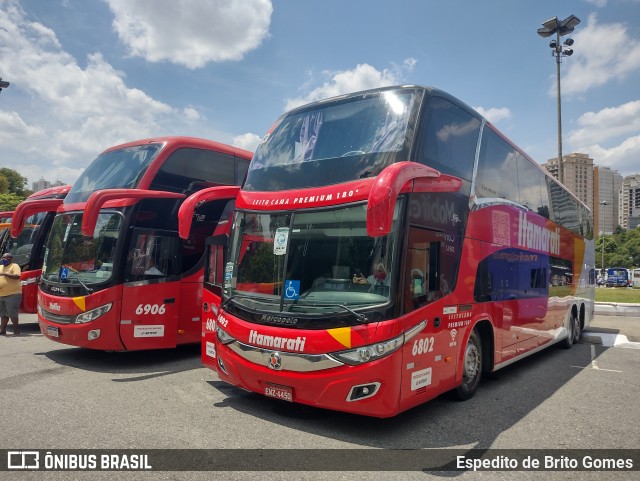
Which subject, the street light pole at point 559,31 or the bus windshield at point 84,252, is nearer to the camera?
the bus windshield at point 84,252

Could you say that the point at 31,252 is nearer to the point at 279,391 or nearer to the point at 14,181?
the point at 279,391

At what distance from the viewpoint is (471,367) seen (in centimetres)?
674

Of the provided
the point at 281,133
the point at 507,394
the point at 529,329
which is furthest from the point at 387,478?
the point at 529,329

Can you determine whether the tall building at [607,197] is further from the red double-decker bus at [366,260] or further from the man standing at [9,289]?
the man standing at [9,289]

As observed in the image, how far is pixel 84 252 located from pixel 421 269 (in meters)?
6.06

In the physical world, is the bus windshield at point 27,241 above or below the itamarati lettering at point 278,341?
above

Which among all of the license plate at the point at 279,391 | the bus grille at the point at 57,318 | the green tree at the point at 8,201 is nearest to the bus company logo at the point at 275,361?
the license plate at the point at 279,391

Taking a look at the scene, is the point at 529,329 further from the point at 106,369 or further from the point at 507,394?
the point at 106,369

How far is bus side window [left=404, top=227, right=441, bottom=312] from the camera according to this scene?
5.11 meters

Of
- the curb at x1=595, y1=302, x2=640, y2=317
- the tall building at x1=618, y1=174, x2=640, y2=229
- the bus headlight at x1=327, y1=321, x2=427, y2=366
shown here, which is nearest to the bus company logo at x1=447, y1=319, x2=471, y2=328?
the bus headlight at x1=327, y1=321, x2=427, y2=366

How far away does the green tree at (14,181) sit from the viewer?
2596 inches

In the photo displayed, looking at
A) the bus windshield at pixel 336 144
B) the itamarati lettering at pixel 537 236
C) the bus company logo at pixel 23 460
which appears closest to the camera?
the bus company logo at pixel 23 460

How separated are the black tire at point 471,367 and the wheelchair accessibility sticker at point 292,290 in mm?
2564

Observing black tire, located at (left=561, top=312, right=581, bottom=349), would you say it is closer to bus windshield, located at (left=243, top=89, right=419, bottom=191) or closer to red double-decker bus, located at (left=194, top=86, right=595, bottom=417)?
red double-decker bus, located at (left=194, top=86, right=595, bottom=417)
